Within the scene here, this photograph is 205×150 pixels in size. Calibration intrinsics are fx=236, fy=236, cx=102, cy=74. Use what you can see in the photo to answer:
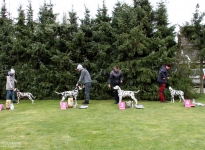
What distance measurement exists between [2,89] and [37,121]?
23.0ft

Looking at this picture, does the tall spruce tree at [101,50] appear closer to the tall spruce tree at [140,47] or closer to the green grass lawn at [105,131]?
the tall spruce tree at [140,47]

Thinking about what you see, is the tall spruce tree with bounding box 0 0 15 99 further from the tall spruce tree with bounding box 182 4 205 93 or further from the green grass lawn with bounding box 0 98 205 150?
the tall spruce tree with bounding box 182 4 205 93

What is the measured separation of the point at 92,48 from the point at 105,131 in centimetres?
739

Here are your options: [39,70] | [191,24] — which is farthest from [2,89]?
[191,24]

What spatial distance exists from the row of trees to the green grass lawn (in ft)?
13.1

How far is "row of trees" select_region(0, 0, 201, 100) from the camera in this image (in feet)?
37.5

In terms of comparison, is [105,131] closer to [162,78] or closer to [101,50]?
[162,78]

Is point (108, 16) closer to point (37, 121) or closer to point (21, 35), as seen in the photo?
point (21, 35)

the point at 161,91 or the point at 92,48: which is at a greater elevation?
the point at 92,48

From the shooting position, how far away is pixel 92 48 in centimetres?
1245

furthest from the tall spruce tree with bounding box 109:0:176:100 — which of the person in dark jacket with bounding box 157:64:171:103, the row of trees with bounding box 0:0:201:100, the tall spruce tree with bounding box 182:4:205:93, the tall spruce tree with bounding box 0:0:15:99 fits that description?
the tall spruce tree with bounding box 0:0:15:99

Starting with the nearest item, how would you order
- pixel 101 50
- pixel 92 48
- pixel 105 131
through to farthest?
1. pixel 105 131
2. pixel 101 50
3. pixel 92 48

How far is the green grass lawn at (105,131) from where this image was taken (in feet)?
15.2

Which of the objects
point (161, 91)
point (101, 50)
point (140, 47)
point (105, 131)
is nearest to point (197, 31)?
point (140, 47)
